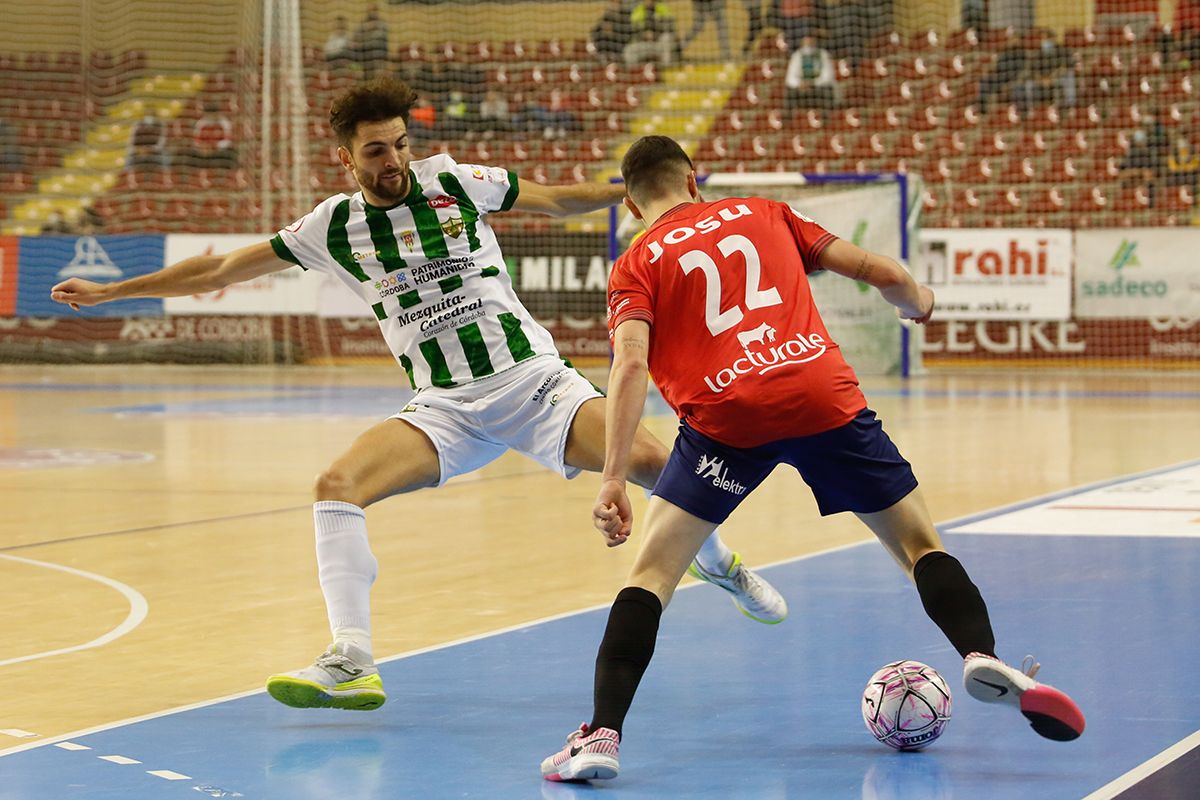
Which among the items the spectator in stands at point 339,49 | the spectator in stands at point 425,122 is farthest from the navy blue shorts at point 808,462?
the spectator in stands at point 339,49

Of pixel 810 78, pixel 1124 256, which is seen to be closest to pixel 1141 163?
pixel 1124 256

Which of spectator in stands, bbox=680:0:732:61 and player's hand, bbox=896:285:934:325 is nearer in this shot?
player's hand, bbox=896:285:934:325

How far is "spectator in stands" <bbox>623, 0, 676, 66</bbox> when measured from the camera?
27.4m

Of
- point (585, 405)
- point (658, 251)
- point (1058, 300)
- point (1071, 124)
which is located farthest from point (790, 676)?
point (1071, 124)

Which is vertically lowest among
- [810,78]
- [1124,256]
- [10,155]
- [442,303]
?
[1124,256]

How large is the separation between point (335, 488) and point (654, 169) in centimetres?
136

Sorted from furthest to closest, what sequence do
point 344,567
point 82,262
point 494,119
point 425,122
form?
1. point 494,119
2. point 425,122
3. point 82,262
4. point 344,567

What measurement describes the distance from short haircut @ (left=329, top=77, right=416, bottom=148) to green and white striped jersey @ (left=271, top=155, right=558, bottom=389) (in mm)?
339

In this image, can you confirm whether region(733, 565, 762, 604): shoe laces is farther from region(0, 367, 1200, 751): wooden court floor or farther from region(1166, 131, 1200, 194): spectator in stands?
region(1166, 131, 1200, 194): spectator in stands

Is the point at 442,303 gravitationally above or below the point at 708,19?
A: below

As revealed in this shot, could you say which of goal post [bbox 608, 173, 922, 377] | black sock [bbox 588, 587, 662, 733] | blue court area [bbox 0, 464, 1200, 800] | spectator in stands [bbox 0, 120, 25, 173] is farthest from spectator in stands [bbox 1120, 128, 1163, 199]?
black sock [bbox 588, 587, 662, 733]

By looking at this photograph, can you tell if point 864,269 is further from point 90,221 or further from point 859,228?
point 90,221

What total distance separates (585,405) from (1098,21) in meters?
23.0

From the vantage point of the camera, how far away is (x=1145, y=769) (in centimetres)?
390
